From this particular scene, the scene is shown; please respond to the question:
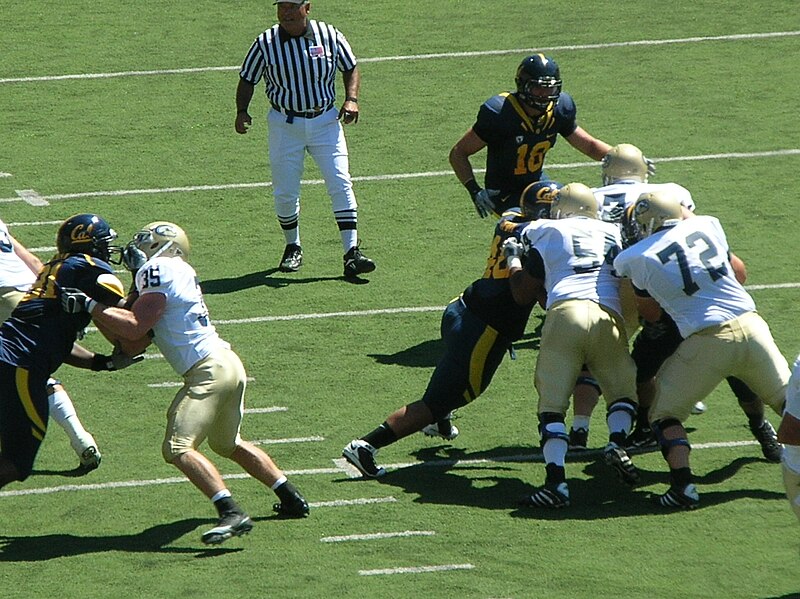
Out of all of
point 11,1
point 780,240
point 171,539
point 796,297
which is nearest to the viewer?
point 171,539

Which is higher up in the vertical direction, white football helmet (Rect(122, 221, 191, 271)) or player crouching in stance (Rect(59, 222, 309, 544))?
white football helmet (Rect(122, 221, 191, 271))

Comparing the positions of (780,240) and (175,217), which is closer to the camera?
(780,240)

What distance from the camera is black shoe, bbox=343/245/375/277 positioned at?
10797mm

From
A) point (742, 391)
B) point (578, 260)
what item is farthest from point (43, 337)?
point (742, 391)

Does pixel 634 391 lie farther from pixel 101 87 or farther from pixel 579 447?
pixel 101 87

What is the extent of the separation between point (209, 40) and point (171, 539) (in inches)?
381

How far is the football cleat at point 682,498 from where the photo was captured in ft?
23.9

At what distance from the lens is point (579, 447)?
815cm

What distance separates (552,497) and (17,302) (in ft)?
9.67

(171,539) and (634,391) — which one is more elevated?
(634,391)

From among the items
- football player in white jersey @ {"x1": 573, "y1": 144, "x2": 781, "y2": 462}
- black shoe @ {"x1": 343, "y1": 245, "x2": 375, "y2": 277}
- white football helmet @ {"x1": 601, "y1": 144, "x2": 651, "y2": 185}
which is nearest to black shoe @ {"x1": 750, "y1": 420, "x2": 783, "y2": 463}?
football player in white jersey @ {"x1": 573, "y1": 144, "x2": 781, "y2": 462}

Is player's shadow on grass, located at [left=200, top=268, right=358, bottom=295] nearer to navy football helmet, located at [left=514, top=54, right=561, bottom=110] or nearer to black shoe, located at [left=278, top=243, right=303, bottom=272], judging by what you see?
black shoe, located at [left=278, top=243, right=303, bottom=272]

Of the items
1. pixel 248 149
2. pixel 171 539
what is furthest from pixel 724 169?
pixel 171 539

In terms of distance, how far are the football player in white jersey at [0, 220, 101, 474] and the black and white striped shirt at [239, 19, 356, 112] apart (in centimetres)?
288
